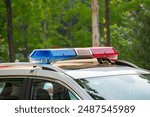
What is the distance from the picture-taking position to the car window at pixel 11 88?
525 centimetres

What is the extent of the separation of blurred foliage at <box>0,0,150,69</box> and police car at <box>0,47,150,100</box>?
14570mm

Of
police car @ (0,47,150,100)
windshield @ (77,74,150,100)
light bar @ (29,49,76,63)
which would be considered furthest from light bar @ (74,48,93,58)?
windshield @ (77,74,150,100)

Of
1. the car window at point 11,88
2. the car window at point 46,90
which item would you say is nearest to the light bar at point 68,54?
the car window at point 11,88

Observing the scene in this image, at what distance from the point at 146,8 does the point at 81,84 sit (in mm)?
15850

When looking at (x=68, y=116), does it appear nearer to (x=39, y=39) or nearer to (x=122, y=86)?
(x=122, y=86)

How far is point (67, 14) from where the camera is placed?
3353 centimetres

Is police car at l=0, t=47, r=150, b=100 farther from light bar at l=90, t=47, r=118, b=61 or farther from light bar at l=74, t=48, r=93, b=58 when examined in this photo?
light bar at l=90, t=47, r=118, b=61

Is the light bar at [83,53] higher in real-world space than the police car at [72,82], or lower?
higher

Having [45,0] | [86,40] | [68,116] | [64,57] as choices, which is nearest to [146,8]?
[45,0]

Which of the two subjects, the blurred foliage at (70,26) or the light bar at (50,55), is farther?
the blurred foliage at (70,26)

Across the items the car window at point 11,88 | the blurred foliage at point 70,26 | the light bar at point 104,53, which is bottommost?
the blurred foliage at point 70,26

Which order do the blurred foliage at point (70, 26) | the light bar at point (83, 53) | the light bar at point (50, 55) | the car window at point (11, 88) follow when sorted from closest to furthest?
the car window at point (11, 88) → the light bar at point (50, 55) → the light bar at point (83, 53) → the blurred foliage at point (70, 26)

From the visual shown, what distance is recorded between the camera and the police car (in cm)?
498

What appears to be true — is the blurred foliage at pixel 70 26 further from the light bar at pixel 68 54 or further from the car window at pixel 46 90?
the car window at pixel 46 90
